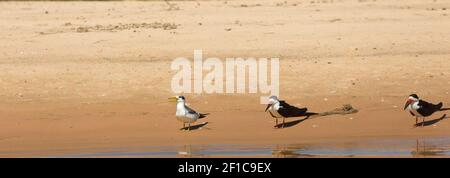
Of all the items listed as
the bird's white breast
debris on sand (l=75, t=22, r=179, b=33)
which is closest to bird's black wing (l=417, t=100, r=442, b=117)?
the bird's white breast

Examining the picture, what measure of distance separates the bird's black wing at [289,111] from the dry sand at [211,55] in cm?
18

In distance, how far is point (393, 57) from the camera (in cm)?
1731

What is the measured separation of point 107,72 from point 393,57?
450 cm

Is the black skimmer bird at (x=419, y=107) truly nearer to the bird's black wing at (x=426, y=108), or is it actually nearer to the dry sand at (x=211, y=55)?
the bird's black wing at (x=426, y=108)

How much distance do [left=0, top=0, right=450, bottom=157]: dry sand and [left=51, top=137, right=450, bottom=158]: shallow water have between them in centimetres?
34

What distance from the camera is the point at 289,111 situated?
1361 centimetres

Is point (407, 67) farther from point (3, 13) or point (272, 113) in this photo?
point (3, 13)

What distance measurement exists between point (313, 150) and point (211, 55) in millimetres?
5630

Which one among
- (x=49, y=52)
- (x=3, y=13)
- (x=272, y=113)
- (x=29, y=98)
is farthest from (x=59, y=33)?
(x=272, y=113)

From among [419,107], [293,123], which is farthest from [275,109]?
[419,107]

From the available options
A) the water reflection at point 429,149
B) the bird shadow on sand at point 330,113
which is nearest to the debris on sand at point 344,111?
the bird shadow on sand at point 330,113

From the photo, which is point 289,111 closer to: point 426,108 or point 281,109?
point 281,109

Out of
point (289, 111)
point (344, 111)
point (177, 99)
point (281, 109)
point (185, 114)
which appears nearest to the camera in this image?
point (185, 114)

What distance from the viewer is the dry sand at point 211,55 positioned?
13.7 metres
